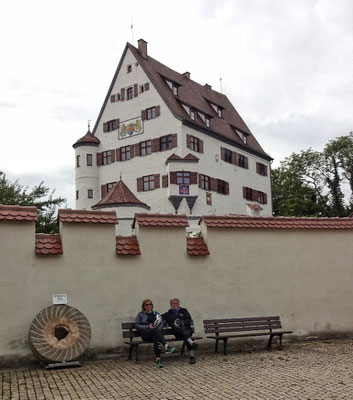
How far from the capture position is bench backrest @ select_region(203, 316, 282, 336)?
34.1 ft

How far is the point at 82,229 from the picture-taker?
33.5ft

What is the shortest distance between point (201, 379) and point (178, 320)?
2060 millimetres

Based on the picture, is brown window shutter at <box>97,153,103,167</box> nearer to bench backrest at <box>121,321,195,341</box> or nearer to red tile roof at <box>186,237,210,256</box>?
red tile roof at <box>186,237,210,256</box>

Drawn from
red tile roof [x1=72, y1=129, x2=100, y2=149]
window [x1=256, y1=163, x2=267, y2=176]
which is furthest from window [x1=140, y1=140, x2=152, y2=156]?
window [x1=256, y1=163, x2=267, y2=176]

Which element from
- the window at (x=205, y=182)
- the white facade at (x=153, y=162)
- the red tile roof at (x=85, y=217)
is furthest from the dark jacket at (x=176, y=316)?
the window at (x=205, y=182)

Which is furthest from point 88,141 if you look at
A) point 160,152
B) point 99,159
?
point 160,152

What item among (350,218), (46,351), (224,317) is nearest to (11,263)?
(46,351)

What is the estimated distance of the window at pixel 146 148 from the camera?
3645cm

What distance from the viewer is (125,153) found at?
3794 centimetres

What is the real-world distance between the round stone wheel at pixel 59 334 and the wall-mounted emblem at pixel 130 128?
2866 centimetres

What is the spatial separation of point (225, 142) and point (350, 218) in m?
27.7

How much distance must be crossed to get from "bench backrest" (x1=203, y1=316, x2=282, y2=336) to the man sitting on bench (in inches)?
28.2

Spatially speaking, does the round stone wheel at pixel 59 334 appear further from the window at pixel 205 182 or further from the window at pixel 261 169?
the window at pixel 261 169

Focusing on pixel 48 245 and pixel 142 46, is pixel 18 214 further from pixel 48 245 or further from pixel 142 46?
pixel 142 46
